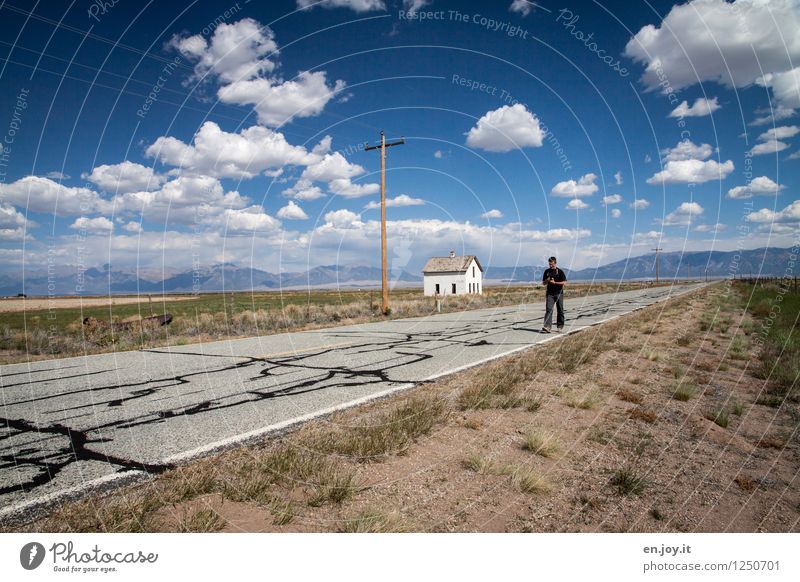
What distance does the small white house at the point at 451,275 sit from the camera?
61562mm

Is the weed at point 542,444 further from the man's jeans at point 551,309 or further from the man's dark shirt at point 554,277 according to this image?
the man's jeans at point 551,309

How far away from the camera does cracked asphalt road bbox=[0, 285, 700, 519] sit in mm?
3721

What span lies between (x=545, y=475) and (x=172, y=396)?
192 inches

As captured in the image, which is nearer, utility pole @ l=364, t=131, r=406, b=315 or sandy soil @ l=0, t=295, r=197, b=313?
utility pole @ l=364, t=131, r=406, b=315

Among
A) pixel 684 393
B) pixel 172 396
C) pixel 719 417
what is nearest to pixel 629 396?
pixel 684 393

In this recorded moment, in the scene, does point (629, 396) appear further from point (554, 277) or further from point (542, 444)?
point (554, 277)

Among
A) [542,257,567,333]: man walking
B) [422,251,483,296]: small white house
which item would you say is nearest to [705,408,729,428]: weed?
[542,257,567,333]: man walking

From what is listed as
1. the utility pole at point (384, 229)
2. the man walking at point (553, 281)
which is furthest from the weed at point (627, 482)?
the utility pole at point (384, 229)

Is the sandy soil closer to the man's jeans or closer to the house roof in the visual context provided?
the house roof

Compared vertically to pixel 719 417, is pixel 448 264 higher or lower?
higher

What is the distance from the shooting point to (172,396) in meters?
6.12

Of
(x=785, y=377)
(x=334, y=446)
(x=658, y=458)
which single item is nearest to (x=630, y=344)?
(x=785, y=377)

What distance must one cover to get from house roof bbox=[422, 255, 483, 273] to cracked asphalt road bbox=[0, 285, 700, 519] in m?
50.8
